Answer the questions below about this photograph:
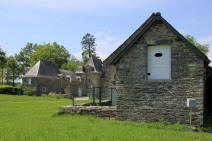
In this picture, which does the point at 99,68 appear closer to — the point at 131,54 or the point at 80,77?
the point at 80,77

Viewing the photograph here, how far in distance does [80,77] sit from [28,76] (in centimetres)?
1284

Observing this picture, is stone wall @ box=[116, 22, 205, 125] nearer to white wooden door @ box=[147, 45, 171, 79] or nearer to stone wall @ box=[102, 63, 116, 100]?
white wooden door @ box=[147, 45, 171, 79]

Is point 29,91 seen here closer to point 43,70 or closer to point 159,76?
point 43,70

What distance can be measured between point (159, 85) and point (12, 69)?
59766mm

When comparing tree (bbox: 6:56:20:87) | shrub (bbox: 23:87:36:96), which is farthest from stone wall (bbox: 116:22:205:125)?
tree (bbox: 6:56:20:87)

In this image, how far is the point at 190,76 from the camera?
10602mm

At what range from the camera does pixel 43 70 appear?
4375 centimetres

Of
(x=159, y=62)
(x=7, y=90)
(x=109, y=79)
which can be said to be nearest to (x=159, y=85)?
(x=159, y=62)

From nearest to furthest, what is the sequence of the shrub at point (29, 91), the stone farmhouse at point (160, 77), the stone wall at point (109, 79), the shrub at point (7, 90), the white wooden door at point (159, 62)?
the stone farmhouse at point (160, 77)
the white wooden door at point (159, 62)
the stone wall at point (109, 79)
the shrub at point (7, 90)
the shrub at point (29, 91)

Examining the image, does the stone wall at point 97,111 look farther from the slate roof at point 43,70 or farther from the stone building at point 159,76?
the slate roof at point 43,70

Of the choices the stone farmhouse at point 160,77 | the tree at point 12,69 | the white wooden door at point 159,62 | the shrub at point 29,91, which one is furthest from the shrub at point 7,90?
the white wooden door at point 159,62

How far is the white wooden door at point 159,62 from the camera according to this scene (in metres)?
11.3

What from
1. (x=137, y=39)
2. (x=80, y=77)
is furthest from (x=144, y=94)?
(x=80, y=77)

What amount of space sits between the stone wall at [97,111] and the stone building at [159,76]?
67cm
